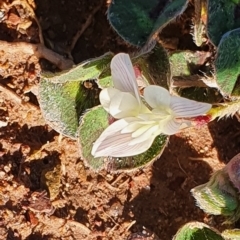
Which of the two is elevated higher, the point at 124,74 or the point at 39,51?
the point at 124,74

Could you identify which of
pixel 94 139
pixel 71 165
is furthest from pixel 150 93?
pixel 71 165

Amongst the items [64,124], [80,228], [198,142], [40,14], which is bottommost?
[80,228]

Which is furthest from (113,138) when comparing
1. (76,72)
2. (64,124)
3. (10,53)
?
(10,53)

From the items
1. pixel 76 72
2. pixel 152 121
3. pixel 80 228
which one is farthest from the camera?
pixel 80 228

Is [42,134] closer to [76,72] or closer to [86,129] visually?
[86,129]

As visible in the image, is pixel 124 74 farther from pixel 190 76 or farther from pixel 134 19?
pixel 190 76

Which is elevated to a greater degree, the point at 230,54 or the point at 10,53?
the point at 230,54

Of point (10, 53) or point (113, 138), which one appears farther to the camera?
point (10, 53)
